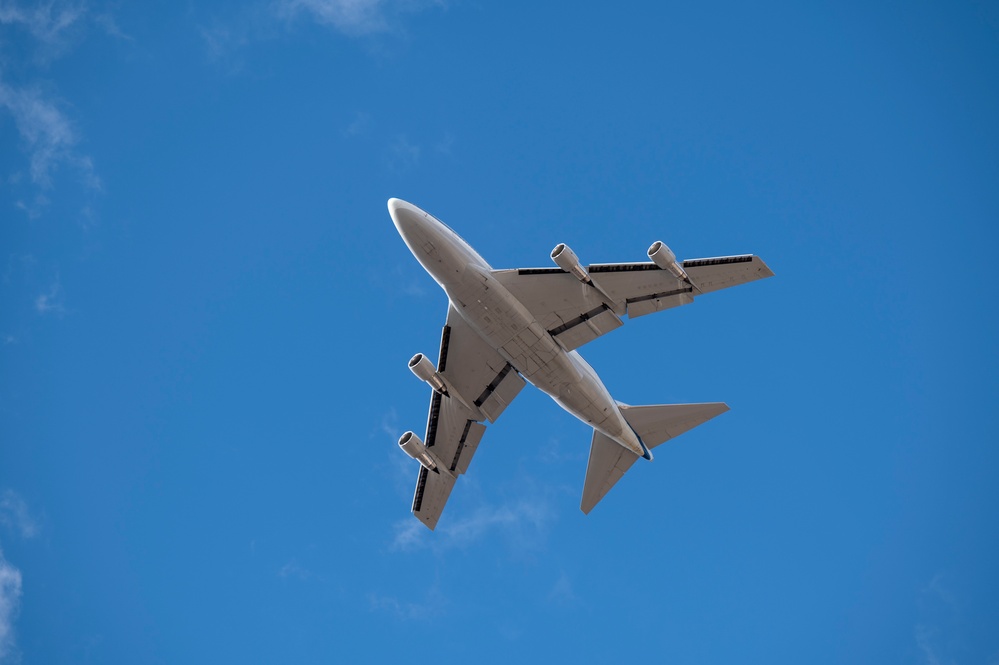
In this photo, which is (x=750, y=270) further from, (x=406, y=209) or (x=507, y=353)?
(x=406, y=209)

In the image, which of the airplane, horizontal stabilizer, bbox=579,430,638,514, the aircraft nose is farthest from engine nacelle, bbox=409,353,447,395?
horizontal stabilizer, bbox=579,430,638,514

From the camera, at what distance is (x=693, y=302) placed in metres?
47.3

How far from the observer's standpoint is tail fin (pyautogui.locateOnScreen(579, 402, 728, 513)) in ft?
168

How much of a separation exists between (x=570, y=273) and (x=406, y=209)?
943 cm

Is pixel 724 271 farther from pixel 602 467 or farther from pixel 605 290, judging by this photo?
pixel 602 467

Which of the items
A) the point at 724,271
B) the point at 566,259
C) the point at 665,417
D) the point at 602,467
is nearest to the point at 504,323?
the point at 566,259

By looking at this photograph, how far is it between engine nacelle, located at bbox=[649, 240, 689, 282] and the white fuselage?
7128mm

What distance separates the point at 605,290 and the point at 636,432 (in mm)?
9360

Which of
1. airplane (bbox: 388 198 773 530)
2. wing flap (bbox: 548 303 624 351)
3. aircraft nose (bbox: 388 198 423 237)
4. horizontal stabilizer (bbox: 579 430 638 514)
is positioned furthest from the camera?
horizontal stabilizer (bbox: 579 430 638 514)

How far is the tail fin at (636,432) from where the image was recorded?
168 feet

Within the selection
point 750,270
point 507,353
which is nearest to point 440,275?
point 507,353

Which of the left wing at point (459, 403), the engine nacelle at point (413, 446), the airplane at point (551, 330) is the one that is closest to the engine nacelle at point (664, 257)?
the airplane at point (551, 330)

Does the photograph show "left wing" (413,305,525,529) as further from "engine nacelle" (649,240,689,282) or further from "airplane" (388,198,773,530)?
"engine nacelle" (649,240,689,282)

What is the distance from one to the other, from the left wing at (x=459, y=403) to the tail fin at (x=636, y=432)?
6.56 meters
